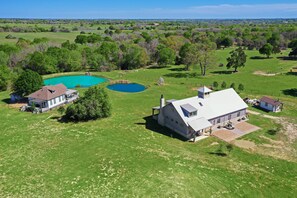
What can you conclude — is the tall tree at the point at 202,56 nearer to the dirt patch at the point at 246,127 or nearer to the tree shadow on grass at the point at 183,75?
the tree shadow on grass at the point at 183,75

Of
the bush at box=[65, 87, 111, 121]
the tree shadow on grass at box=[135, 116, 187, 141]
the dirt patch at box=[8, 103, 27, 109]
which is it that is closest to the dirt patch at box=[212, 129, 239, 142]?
the tree shadow on grass at box=[135, 116, 187, 141]

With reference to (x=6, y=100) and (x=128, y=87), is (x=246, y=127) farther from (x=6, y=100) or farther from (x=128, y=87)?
(x=6, y=100)

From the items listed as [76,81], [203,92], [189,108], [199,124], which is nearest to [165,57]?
[76,81]

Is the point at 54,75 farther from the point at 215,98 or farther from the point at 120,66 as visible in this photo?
the point at 215,98

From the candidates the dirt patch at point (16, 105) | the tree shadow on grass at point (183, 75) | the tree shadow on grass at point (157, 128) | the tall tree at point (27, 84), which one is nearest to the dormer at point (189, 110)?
the tree shadow on grass at point (157, 128)

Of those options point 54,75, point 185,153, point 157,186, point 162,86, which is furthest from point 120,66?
point 157,186

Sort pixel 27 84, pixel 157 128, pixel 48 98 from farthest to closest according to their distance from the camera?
1. pixel 27 84
2. pixel 48 98
3. pixel 157 128
